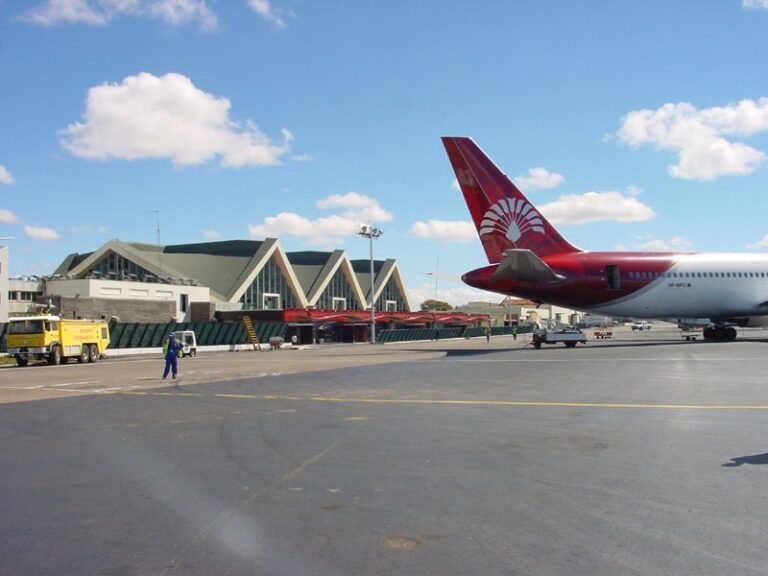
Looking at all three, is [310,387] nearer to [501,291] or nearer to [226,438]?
[226,438]

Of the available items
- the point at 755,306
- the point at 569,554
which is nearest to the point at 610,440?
the point at 569,554

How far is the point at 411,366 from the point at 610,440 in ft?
54.5

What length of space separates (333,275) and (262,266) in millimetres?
18035

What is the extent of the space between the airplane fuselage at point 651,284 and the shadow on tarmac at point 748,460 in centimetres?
2806

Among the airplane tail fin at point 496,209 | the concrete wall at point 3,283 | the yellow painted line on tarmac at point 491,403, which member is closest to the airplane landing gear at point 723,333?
the airplane tail fin at point 496,209

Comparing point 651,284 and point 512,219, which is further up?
point 512,219

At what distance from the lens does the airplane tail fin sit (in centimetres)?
3797

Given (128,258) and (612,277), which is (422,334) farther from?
(612,277)

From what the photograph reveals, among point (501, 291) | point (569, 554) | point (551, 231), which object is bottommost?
point (569, 554)

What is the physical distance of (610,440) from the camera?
10086 millimetres

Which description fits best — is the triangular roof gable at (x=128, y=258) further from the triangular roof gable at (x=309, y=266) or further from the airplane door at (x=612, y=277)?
the airplane door at (x=612, y=277)

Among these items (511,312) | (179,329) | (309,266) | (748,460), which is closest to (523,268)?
(748,460)

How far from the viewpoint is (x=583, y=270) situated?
38688 mm

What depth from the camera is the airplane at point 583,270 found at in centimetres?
3750
